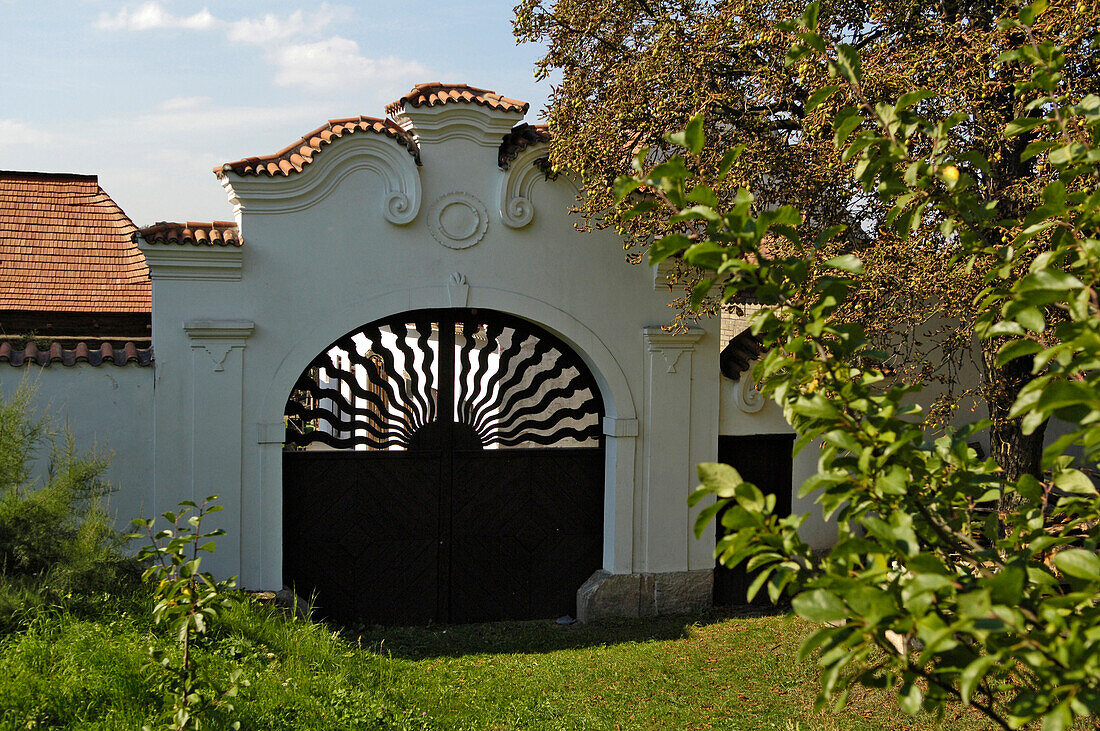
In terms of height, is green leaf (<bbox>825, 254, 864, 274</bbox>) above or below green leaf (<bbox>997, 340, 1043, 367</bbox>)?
above

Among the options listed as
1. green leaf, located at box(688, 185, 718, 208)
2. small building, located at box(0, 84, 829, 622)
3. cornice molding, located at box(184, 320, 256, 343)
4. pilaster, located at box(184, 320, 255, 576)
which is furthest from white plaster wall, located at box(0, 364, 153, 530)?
green leaf, located at box(688, 185, 718, 208)

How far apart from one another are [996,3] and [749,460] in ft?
16.5

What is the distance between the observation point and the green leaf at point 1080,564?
1.78 meters

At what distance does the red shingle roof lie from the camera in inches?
596

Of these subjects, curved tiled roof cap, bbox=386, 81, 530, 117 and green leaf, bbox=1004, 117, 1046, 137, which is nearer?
green leaf, bbox=1004, 117, 1046, 137

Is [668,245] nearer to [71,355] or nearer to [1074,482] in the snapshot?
[1074,482]

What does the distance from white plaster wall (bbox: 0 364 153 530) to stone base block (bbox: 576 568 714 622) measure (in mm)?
4313

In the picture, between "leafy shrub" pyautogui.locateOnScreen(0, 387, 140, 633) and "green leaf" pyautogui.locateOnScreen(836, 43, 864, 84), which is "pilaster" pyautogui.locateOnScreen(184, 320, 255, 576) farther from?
"green leaf" pyautogui.locateOnScreen(836, 43, 864, 84)

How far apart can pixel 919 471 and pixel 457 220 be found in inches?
272

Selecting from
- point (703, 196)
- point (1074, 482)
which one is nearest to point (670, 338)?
point (1074, 482)

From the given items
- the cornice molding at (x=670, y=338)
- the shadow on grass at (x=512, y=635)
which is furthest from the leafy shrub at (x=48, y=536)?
the cornice molding at (x=670, y=338)

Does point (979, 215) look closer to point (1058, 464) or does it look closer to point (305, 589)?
point (1058, 464)

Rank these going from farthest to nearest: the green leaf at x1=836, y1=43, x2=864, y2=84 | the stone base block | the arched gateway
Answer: the stone base block, the arched gateway, the green leaf at x1=836, y1=43, x2=864, y2=84

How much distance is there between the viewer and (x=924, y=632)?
5.43 feet
